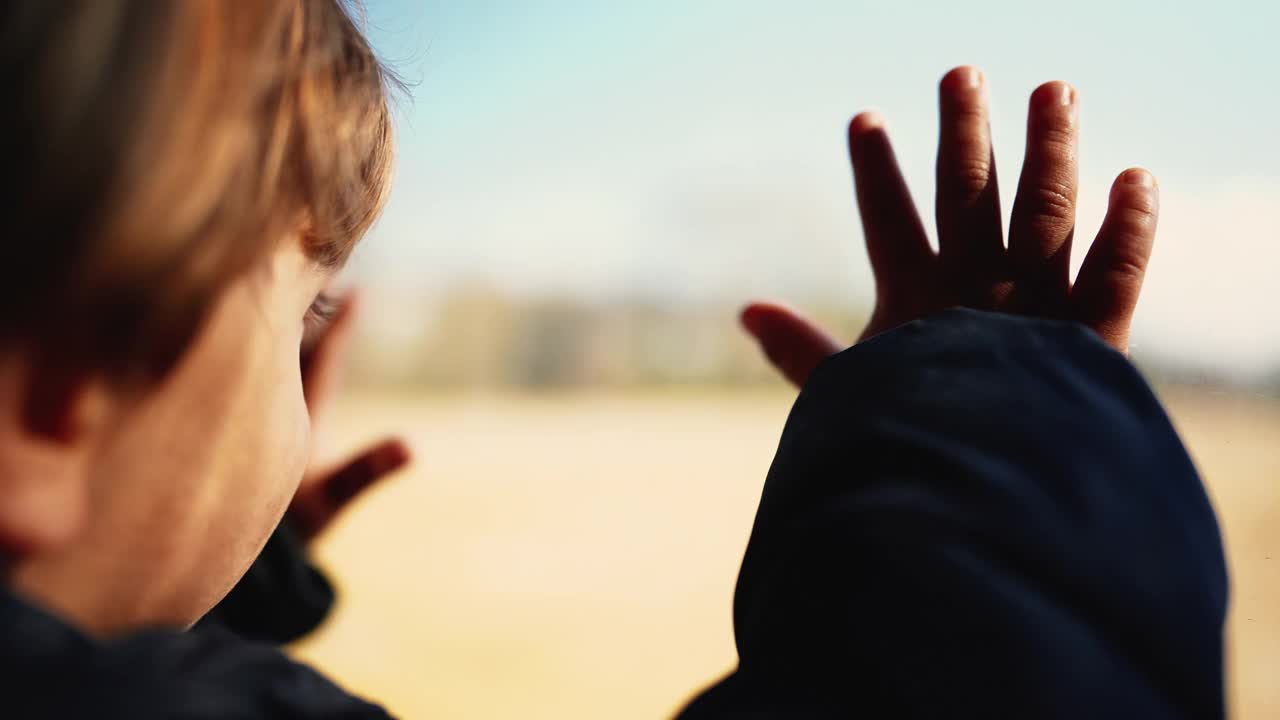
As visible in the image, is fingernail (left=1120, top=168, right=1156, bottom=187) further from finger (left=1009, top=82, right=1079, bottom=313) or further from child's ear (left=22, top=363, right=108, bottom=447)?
child's ear (left=22, top=363, right=108, bottom=447)

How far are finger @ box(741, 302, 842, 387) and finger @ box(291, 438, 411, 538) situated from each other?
0.32 metres

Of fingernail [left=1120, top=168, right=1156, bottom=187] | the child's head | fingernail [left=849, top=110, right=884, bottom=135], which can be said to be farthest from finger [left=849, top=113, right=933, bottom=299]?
the child's head

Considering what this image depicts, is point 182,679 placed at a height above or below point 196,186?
below

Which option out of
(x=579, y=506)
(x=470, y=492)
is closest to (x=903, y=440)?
(x=579, y=506)

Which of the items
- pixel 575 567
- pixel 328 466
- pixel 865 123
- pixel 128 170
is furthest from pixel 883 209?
pixel 575 567

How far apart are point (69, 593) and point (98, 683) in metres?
0.06

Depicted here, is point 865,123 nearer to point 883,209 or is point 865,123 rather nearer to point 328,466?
point 883,209

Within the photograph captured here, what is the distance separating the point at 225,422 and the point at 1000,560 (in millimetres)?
299

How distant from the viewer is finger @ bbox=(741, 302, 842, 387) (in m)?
0.58

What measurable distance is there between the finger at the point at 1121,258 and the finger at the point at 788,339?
0.16 m

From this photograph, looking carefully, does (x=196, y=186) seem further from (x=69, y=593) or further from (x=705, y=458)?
(x=705, y=458)

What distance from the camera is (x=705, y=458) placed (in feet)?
11.5

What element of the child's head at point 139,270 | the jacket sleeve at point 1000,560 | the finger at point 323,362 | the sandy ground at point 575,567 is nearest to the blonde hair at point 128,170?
the child's head at point 139,270

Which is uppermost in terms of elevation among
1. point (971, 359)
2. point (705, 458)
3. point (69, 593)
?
point (971, 359)
